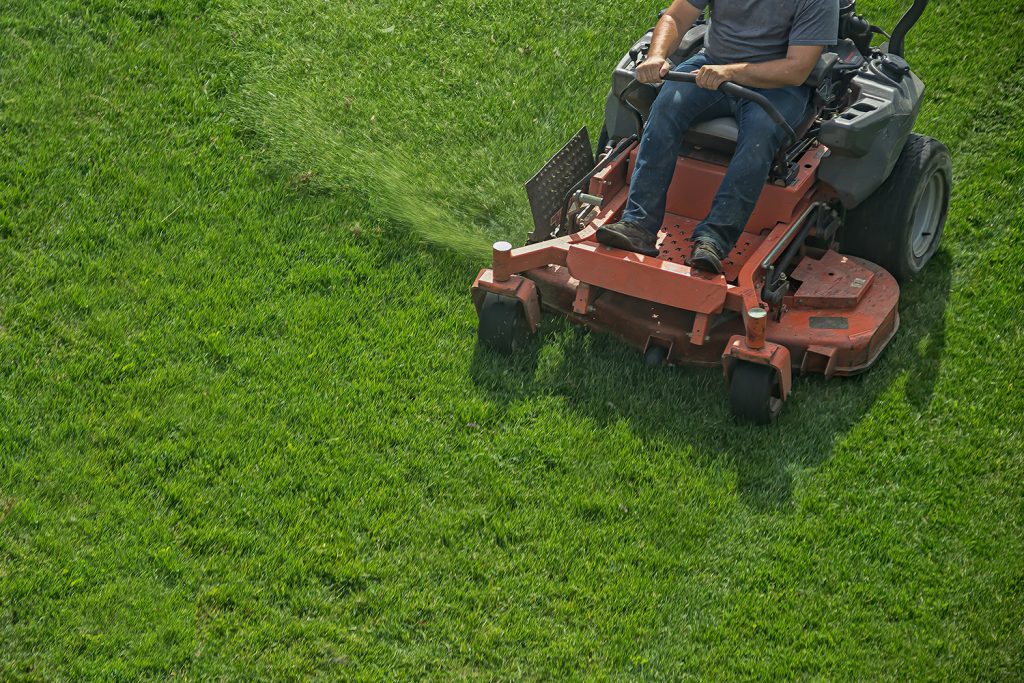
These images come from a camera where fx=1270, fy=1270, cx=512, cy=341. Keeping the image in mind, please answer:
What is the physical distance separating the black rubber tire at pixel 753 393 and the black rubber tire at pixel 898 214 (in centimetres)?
122

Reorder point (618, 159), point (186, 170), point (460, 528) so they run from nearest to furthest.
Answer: point (460, 528), point (618, 159), point (186, 170)

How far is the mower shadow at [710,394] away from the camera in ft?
18.9

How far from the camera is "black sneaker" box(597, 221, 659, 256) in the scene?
19.6 feet

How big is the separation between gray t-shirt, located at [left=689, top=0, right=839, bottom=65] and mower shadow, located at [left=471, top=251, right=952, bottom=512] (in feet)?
5.05

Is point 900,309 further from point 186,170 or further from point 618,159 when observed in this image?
point 186,170

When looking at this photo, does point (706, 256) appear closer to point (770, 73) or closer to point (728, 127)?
point (728, 127)

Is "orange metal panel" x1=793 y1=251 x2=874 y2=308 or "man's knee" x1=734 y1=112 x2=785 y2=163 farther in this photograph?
"orange metal panel" x1=793 y1=251 x2=874 y2=308

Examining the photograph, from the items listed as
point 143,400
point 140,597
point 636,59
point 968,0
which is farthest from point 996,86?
point 140,597

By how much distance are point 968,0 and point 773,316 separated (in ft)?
13.3

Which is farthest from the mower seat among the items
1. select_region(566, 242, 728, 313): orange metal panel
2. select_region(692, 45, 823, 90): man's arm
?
select_region(566, 242, 728, 313): orange metal panel

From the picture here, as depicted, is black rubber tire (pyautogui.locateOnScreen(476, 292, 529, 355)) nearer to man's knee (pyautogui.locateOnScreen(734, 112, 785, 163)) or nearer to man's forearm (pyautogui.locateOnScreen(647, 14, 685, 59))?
man's knee (pyautogui.locateOnScreen(734, 112, 785, 163))

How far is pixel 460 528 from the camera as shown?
18.0 feet

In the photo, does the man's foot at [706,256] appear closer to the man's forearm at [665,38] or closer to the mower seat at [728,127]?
the mower seat at [728,127]

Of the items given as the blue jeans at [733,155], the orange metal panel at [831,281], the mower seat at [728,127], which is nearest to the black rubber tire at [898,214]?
the orange metal panel at [831,281]
